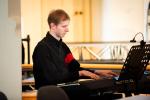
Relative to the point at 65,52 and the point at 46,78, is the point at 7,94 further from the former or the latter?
the point at 65,52

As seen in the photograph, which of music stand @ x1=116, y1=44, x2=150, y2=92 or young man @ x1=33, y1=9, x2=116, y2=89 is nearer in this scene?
music stand @ x1=116, y1=44, x2=150, y2=92

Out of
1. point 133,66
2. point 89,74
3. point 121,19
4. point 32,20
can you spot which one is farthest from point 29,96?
point 121,19

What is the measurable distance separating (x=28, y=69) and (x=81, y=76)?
1.27 metres

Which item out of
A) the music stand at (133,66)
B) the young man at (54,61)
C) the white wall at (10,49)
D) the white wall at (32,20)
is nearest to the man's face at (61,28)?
the young man at (54,61)

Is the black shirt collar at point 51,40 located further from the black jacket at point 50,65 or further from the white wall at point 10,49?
the white wall at point 10,49

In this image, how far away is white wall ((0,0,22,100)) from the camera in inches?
77.2

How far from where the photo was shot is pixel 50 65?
6.43 feet

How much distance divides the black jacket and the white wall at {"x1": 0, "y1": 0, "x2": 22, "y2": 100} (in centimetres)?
12

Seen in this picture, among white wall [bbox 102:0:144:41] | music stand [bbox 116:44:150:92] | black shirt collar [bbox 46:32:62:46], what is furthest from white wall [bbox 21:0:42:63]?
music stand [bbox 116:44:150:92]

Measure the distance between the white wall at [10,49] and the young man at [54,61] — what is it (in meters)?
0.12

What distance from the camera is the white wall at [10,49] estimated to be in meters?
1.96

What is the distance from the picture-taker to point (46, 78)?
6.36 ft

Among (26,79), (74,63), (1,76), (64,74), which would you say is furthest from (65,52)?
(26,79)

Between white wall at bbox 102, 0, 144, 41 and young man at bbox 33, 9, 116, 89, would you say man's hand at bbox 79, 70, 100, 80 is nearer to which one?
young man at bbox 33, 9, 116, 89
